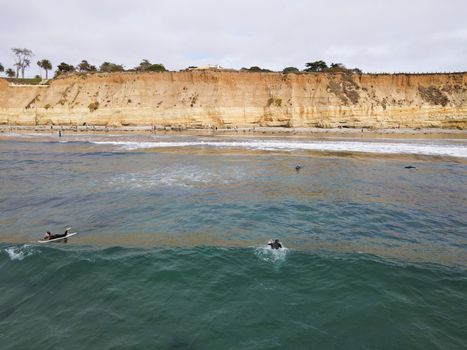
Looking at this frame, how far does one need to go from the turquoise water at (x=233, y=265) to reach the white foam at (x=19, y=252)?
46mm

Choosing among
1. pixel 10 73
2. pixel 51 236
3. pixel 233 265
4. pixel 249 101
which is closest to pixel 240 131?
pixel 249 101

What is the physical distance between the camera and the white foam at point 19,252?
383 inches

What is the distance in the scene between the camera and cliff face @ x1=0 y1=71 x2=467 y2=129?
58.9m

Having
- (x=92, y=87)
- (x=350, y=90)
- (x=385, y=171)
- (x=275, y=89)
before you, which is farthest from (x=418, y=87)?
(x=92, y=87)

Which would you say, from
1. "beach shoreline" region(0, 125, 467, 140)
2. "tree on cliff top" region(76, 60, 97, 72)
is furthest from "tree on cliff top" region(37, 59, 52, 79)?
"beach shoreline" region(0, 125, 467, 140)

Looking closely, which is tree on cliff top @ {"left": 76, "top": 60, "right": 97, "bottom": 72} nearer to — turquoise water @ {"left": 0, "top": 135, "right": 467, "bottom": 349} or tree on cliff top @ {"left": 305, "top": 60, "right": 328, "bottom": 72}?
tree on cliff top @ {"left": 305, "top": 60, "right": 328, "bottom": 72}

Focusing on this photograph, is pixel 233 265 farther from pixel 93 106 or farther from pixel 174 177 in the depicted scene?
pixel 93 106

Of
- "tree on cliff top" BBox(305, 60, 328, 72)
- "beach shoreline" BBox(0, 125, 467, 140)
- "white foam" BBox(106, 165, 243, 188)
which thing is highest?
"tree on cliff top" BBox(305, 60, 328, 72)

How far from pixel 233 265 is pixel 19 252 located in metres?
6.55

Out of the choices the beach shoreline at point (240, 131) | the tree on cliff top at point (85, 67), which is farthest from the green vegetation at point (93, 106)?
the tree on cliff top at point (85, 67)

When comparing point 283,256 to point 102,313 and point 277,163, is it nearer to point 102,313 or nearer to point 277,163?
point 102,313

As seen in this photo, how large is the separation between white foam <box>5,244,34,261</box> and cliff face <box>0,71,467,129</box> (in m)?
51.7

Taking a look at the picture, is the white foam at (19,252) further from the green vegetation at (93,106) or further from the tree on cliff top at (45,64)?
the tree on cliff top at (45,64)

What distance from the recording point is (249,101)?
61594 millimetres
